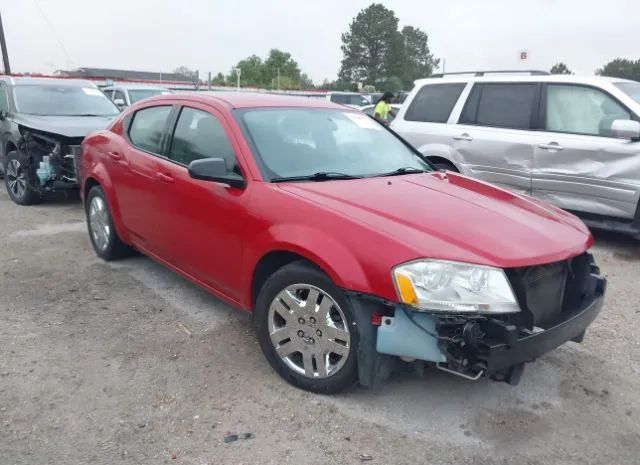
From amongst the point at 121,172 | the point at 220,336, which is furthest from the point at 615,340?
the point at 121,172

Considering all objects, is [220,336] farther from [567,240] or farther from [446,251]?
[567,240]

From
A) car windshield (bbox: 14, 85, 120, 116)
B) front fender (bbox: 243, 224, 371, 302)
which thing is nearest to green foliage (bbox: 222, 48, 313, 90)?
car windshield (bbox: 14, 85, 120, 116)

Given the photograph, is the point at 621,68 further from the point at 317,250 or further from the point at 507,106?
the point at 317,250

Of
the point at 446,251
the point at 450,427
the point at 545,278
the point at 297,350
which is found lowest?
the point at 450,427

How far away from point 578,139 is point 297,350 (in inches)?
175

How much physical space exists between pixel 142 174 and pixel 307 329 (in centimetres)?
213

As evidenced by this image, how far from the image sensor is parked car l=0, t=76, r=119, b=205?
753 centimetres

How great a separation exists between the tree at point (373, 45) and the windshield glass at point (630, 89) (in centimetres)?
7617

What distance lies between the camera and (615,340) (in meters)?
3.99

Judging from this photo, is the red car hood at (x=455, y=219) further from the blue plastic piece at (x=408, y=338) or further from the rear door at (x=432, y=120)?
the rear door at (x=432, y=120)

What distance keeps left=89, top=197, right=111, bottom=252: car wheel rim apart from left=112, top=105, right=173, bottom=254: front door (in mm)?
436

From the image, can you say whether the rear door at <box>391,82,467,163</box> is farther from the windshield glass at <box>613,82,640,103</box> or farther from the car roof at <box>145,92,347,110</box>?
the car roof at <box>145,92,347,110</box>

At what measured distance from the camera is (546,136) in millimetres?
6379

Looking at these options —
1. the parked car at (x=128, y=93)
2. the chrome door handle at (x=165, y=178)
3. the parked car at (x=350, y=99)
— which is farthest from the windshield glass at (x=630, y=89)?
the parked car at (x=350, y=99)
